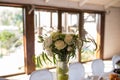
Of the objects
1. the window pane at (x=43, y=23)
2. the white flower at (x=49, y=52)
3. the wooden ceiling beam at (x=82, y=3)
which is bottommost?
the white flower at (x=49, y=52)

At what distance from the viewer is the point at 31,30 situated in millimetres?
4938

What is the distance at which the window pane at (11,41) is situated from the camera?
4602mm

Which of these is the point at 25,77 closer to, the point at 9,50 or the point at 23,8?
the point at 9,50

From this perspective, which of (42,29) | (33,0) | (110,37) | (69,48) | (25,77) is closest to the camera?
(69,48)

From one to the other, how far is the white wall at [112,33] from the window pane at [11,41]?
3.64m

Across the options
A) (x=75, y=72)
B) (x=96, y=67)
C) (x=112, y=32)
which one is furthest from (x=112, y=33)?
(x=75, y=72)

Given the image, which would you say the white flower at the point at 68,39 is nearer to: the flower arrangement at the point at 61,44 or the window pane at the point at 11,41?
the flower arrangement at the point at 61,44

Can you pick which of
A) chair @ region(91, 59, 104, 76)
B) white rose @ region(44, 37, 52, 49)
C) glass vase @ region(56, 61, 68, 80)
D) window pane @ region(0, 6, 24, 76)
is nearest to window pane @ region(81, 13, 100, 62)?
window pane @ region(0, 6, 24, 76)

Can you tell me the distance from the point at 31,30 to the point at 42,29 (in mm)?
463

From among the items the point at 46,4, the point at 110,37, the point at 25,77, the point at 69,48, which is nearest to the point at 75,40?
the point at 69,48

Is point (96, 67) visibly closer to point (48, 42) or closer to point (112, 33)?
point (48, 42)

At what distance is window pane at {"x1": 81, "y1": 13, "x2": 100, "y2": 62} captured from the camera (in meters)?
6.42

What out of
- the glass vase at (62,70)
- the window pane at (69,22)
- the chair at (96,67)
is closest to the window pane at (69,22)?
the window pane at (69,22)

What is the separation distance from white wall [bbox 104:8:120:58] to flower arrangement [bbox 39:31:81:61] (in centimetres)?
559
